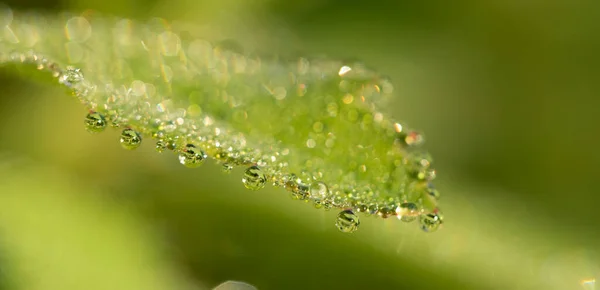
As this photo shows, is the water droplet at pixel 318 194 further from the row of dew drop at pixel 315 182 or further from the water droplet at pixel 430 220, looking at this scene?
the water droplet at pixel 430 220

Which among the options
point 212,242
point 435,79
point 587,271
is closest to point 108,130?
point 212,242

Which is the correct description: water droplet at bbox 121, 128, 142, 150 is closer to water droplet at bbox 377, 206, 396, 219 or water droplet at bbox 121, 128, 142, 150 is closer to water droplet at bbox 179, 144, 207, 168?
water droplet at bbox 179, 144, 207, 168

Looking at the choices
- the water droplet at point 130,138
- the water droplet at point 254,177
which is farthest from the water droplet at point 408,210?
the water droplet at point 130,138

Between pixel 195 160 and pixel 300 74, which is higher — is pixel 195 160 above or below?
below

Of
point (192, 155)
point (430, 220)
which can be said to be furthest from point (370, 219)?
point (192, 155)

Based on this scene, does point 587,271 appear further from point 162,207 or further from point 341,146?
point 162,207
